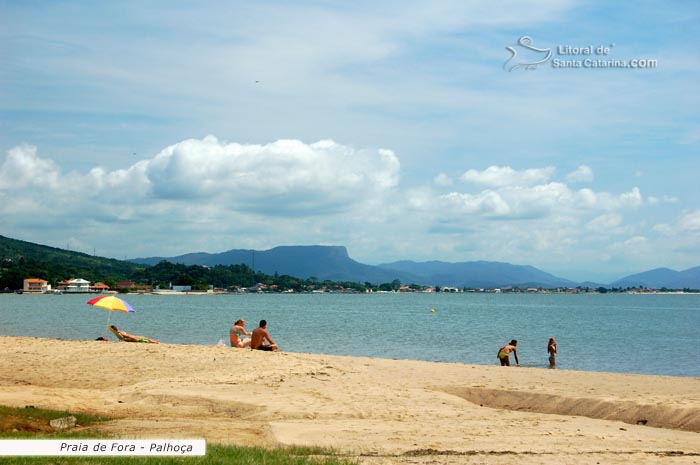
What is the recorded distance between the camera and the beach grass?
8.51 metres

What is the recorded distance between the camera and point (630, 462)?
1024cm

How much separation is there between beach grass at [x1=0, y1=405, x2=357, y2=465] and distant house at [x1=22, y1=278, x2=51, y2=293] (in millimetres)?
181986

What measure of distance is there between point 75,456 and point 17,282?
622ft

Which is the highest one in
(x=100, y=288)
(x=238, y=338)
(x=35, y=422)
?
(x=238, y=338)

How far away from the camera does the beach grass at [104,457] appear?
8508mm

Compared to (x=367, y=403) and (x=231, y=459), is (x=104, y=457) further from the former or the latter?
(x=367, y=403)

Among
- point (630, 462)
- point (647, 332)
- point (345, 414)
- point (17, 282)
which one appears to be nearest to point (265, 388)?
point (345, 414)

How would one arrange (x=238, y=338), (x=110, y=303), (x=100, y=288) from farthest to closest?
1. (x=100, y=288)
2. (x=110, y=303)
3. (x=238, y=338)

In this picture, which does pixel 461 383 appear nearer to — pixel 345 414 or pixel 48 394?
pixel 345 414
